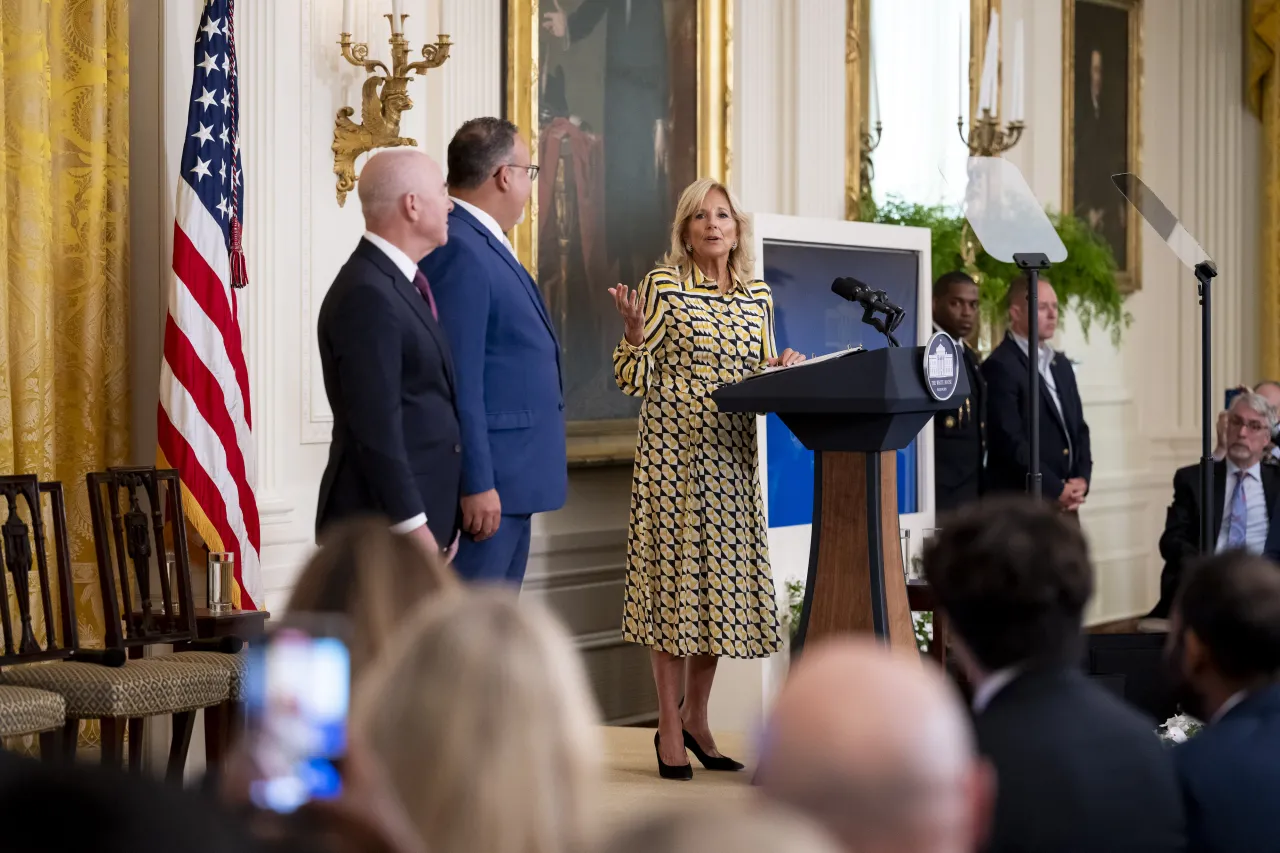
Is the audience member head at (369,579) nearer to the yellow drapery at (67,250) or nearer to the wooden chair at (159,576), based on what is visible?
the wooden chair at (159,576)

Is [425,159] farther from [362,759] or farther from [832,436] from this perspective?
[362,759]

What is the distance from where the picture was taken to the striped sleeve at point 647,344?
495cm

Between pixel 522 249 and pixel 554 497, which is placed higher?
pixel 522 249

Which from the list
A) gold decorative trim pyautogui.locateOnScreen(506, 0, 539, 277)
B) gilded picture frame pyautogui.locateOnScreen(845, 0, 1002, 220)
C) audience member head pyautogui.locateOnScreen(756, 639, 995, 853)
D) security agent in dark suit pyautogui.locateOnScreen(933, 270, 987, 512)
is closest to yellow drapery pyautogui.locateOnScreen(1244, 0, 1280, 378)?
gilded picture frame pyautogui.locateOnScreen(845, 0, 1002, 220)

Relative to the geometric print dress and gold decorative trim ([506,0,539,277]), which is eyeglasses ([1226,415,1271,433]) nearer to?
the geometric print dress

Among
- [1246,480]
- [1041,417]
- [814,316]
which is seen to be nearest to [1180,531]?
[1246,480]

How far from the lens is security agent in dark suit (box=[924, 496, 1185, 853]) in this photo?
1824 millimetres

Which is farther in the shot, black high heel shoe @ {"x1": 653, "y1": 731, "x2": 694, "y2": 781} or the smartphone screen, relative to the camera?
black high heel shoe @ {"x1": 653, "y1": 731, "x2": 694, "y2": 781}

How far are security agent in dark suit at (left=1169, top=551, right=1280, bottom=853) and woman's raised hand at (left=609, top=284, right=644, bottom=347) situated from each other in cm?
249

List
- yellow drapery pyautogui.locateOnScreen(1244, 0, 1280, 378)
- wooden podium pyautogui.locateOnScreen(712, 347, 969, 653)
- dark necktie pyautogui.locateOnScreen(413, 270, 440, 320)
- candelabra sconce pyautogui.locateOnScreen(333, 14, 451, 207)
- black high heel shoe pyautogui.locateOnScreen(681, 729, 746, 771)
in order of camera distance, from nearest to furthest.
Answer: dark necktie pyautogui.locateOnScreen(413, 270, 440, 320) → wooden podium pyautogui.locateOnScreen(712, 347, 969, 653) → black high heel shoe pyautogui.locateOnScreen(681, 729, 746, 771) → candelabra sconce pyautogui.locateOnScreen(333, 14, 451, 207) → yellow drapery pyautogui.locateOnScreen(1244, 0, 1280, 378)

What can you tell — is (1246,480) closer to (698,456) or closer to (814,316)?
(814,316)

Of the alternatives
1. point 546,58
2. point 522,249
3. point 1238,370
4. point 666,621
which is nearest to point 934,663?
point 666,621

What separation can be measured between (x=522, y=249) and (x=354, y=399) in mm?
2775

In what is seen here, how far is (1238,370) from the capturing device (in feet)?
33.4
